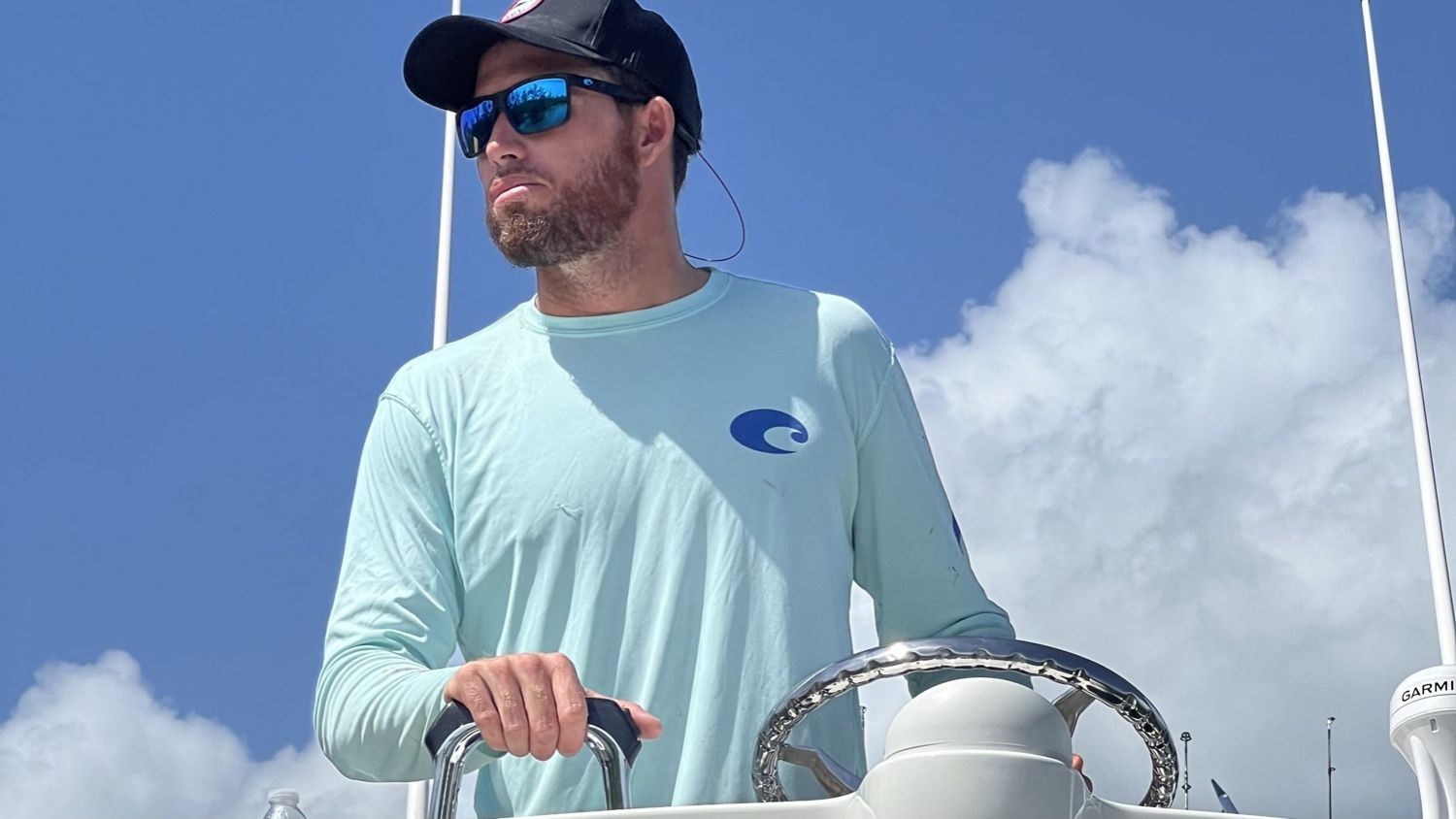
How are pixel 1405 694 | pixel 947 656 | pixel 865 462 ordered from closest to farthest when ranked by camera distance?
pixel 947 656
pixel 1405 694
pixel 865 462

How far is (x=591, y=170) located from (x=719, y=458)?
1.76ft

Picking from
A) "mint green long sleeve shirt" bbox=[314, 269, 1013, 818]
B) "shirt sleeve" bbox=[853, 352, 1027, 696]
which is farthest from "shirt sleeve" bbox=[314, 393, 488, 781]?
"shirt sleeve" bbox=[853, 352, 1027, 696]

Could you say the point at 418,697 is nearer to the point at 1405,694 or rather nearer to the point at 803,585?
the point at 803,585

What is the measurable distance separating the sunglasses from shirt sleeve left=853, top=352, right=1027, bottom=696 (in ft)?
2.19

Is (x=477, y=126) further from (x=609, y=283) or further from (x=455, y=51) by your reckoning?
(x=609, y=283)

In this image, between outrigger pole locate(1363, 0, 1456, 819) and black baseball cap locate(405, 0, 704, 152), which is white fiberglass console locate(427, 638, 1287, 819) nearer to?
outrigger pole locate(1363, 0, 1456, 819)

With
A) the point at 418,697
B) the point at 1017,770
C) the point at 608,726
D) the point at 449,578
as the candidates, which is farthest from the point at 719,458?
the point at 1017,770

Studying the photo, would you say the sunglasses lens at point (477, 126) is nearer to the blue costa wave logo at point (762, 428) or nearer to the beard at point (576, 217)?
the beard at point (576, 217)

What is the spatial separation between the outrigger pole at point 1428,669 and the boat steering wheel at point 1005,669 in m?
0.29

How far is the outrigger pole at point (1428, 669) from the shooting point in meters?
1.98

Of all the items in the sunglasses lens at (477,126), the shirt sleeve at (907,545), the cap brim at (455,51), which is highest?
the cap brim at (455,51)

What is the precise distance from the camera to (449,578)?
9.36ft

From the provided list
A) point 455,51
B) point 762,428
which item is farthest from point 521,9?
point 762,428

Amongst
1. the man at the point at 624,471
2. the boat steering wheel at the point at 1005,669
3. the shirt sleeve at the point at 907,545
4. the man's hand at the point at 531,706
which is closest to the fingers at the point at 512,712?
the man's hand at the point at 531,706
